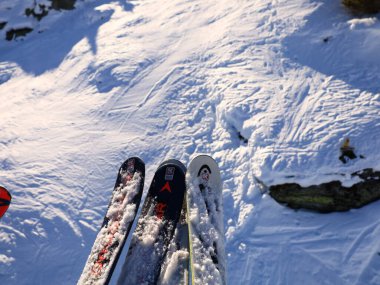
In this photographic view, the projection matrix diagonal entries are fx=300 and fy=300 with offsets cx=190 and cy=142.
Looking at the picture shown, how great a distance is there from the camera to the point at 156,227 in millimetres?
4504

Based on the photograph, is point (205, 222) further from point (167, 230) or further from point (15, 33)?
point (15, 33)

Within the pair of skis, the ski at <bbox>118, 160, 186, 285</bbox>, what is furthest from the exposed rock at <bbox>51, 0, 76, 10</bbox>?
the ski at <bbox>118, 160, 186, 285</bbox>

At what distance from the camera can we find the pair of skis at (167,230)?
406 cm

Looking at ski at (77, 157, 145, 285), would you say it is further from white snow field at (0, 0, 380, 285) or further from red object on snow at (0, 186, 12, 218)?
red object on snow at (0, 186, 12, 218)

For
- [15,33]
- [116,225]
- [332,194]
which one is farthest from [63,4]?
[332,194]

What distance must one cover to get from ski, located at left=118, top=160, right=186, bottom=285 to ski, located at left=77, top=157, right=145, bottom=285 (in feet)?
0.61

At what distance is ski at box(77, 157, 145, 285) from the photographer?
4.14 metres

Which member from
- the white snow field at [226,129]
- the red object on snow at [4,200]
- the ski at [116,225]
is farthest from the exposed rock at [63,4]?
the ski at [116,225]

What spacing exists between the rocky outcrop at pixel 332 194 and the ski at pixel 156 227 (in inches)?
61.4

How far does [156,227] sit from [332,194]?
→ 8.78 feet

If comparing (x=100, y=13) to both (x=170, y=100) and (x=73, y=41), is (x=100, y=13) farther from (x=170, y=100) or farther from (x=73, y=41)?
(x=170, y=100)

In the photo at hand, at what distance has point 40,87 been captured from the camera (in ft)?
29.8

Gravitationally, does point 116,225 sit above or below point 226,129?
below

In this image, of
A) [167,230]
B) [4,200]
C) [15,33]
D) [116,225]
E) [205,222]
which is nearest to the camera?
[205,222]
